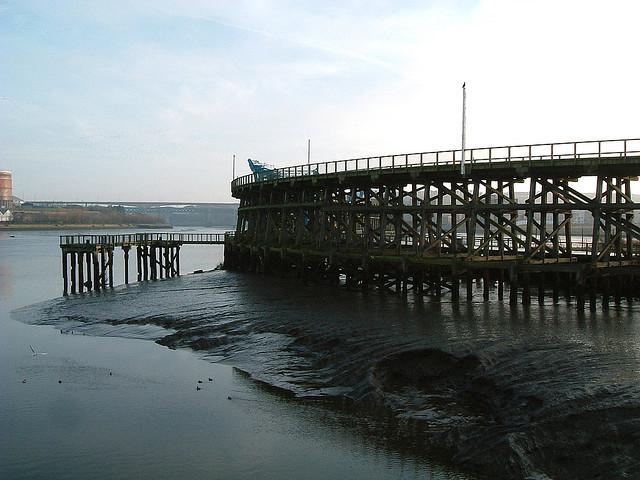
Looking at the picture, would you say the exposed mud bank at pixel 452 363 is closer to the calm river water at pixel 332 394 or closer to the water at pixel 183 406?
the calm river water at pixel 332 394

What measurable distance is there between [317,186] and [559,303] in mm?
16026

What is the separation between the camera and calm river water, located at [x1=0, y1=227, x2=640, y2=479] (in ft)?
46.8

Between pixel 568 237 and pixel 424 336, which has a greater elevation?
pixel 568 237

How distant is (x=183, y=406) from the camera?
727 inches

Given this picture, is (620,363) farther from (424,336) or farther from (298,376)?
(298,376)

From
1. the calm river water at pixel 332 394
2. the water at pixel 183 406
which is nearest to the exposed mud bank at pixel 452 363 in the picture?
the calm river water at pixel 332 394

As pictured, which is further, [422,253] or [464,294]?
[464,294]

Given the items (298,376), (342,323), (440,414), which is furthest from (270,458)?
(342,323)

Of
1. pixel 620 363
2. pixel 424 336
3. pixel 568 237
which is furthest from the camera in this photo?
pixel 568 237

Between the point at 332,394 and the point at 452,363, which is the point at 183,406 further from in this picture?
the point at 452,363

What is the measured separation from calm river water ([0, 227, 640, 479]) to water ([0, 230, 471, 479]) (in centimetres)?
6

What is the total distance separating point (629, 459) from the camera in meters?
13.0

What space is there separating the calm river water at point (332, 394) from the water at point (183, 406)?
2.2 inches

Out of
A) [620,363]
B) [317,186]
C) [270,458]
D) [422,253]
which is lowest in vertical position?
[270,458]
